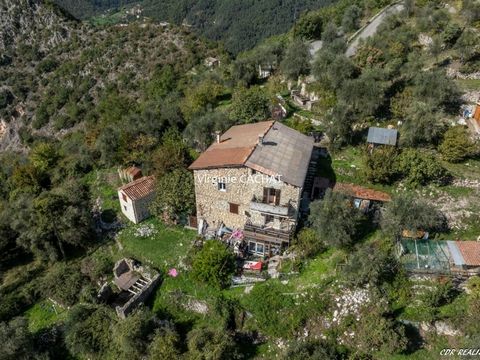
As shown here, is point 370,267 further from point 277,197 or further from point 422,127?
point 422,127

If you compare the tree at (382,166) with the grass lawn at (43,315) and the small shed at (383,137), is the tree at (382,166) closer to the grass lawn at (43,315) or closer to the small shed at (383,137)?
the small shed at (383,137)

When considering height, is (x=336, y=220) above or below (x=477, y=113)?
below

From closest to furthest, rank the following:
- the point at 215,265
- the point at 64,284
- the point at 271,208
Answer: the point at 215,265, the point at 271,208, the point at 64,284

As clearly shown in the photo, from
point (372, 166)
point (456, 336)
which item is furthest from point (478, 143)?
point (456, 336)

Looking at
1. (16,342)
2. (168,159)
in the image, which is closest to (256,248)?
→ (168,159)

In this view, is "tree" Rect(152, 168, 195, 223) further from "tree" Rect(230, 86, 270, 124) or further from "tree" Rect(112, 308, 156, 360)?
"tree" Rect(230, 86, 270, 124)

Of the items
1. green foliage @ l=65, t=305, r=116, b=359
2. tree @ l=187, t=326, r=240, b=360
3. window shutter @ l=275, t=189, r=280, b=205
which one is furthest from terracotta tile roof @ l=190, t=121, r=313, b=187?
green foliage @ l=65, t=305, r=116, b=359

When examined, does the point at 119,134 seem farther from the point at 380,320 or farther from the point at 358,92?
the point at 380,320

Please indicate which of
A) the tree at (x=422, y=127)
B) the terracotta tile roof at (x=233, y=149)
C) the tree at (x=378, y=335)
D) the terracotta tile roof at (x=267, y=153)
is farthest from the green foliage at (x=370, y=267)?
the tree at (x=422, y=127)
